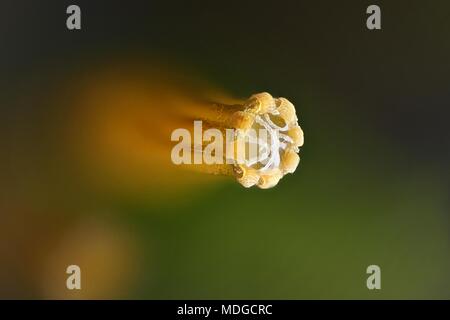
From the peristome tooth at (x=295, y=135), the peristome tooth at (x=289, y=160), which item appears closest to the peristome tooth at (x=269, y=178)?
the peristome tooth at (x=289, y=160)

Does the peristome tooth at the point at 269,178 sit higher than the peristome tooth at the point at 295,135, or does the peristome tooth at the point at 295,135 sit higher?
the peristome tooth at the point at 295,135

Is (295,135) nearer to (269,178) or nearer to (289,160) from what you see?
(289,160)

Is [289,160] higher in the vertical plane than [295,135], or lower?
lower

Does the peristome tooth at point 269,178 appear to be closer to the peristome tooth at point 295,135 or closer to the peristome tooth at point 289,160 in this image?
the peristome tooth at point 289,160

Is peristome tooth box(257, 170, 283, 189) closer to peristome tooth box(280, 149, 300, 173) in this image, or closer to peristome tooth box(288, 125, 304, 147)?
peristome tooth box(280, 149, 300, 173)

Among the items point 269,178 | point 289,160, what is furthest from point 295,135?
point 269,178

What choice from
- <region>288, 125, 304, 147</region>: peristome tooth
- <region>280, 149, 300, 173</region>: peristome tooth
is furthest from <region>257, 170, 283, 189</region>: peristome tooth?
<region>288, 125, 304, 147</region>: peristome tooth

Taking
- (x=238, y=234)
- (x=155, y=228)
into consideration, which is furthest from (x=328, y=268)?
(x=155, y=228)

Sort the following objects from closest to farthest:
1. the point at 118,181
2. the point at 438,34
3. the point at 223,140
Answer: the point at 223,140, the point at 118,181, the point at 438,34

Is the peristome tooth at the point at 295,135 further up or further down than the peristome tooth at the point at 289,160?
further up

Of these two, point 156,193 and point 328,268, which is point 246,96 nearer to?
point 156,193

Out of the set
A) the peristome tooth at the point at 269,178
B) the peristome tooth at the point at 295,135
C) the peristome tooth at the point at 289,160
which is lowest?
the peristome tooth at the point at 269,178
